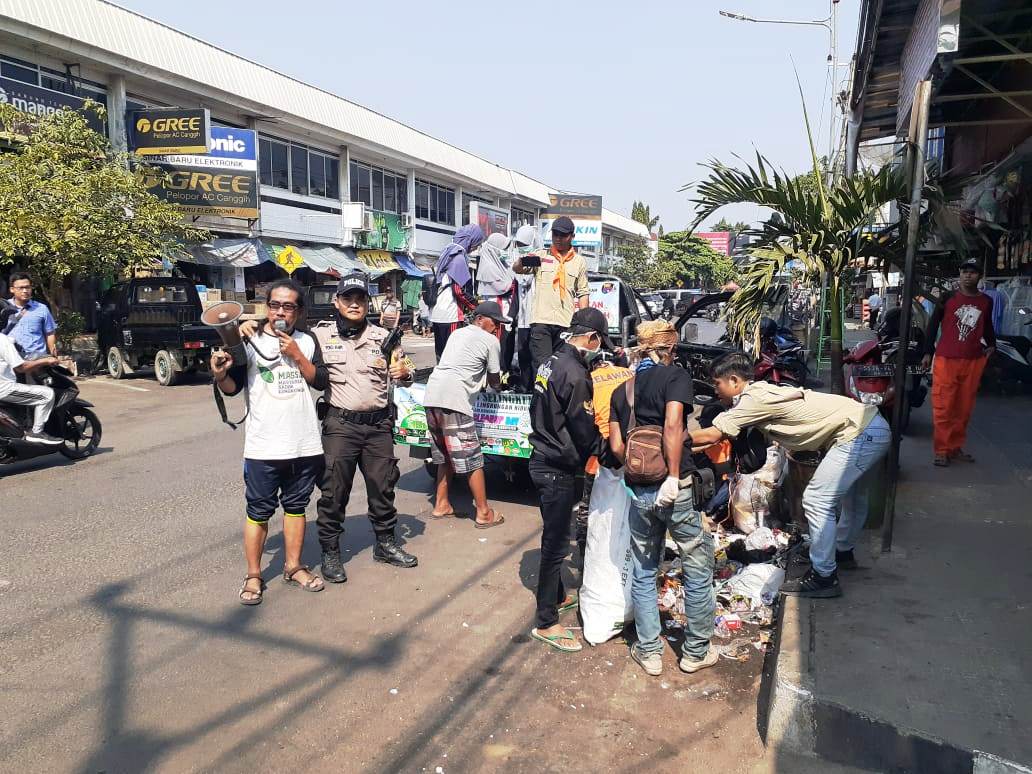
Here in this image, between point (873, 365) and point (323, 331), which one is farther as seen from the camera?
point (873, 365)

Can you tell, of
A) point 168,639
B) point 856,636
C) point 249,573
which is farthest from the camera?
point 249,573

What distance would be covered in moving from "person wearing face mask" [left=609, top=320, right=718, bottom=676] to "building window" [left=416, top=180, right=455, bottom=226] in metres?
32.6

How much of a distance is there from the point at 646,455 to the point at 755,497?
2.16 m

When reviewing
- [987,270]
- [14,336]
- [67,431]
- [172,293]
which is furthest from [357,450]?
[987,270]

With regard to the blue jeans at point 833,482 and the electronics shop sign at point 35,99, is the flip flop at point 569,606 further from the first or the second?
the electronics shop sign at point 35,99

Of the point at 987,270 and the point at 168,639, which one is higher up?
the point at 987,270

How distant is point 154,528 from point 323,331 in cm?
232

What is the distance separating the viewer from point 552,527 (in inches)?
169

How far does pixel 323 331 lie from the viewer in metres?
Result: 5.04

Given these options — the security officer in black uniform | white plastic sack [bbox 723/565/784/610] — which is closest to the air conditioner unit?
the security officer in black uniform

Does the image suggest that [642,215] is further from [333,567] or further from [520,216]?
[333,567]

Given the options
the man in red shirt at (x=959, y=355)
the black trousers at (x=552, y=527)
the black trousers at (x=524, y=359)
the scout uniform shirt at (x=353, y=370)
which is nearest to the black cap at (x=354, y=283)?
the scout uniform shirt at (x=353, y=370)

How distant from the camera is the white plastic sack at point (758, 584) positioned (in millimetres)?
4648

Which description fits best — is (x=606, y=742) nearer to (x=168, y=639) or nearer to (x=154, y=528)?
(x=168, y=639)
